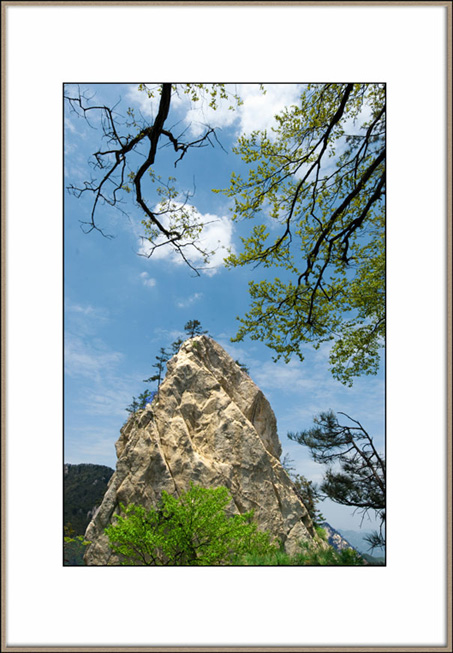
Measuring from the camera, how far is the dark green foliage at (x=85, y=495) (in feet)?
16.5

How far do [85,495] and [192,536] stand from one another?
2056mm

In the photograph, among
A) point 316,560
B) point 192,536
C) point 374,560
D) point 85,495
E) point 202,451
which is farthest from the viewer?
point 202,451

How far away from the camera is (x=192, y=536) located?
14.3 ft

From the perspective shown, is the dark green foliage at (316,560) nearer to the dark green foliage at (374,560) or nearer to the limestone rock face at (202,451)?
the dark green foliage at (374,560)

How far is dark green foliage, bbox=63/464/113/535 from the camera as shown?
502 cm

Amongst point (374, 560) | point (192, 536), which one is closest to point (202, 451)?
point (192, 536)

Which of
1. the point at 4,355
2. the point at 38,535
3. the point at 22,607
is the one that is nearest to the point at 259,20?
the point at 4,355

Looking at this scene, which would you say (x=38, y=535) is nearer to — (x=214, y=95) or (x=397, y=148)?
(x=214, y=95)

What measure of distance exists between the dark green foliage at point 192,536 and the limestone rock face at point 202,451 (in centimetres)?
88

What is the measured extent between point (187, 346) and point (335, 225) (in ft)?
12.1

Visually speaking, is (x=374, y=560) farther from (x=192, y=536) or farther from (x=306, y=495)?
(x=306, y=495)

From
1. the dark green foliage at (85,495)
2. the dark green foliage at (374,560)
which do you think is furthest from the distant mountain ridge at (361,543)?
the dark green foliage at (85,495)

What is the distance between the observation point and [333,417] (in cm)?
523

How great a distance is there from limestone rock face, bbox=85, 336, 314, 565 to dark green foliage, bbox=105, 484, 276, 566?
0.88 metres
